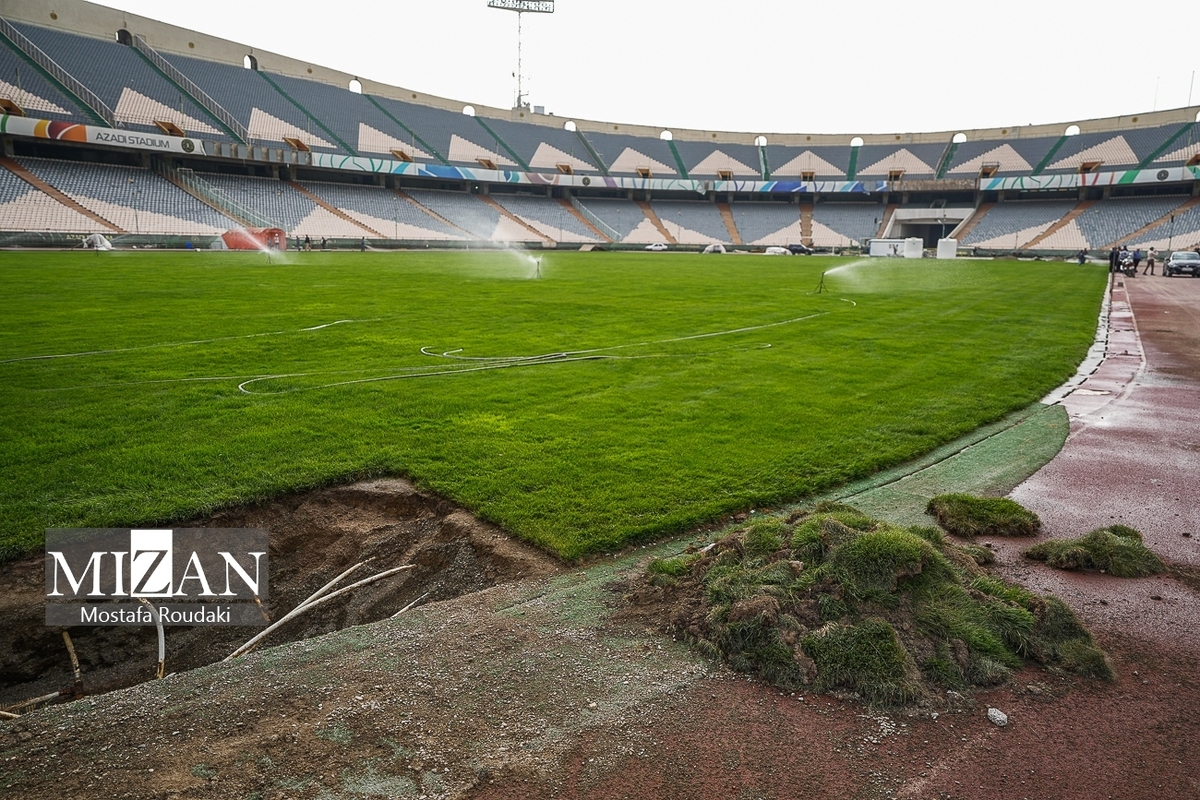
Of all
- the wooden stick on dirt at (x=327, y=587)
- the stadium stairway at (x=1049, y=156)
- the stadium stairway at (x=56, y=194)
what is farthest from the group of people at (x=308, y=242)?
the stadium stairway at (x=1049, y=156)

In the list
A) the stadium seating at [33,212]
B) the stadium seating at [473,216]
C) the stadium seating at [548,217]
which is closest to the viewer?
the stadium seating at [33,212]

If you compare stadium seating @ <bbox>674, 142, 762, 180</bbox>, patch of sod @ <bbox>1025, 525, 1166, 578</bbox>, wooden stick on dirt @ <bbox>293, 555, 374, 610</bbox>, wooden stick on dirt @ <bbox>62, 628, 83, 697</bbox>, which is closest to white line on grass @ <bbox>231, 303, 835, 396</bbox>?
wooden stick on dirt @ <bbox>293, 555, 374, 610</bbox>

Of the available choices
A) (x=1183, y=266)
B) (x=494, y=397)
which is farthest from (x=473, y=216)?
(x=494, y=397)

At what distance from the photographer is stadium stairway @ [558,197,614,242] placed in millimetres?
68938

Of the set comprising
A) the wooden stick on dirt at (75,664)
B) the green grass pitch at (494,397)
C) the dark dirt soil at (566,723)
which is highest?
the green grass pitch at (494,397)

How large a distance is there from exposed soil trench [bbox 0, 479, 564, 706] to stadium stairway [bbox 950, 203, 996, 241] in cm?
7281

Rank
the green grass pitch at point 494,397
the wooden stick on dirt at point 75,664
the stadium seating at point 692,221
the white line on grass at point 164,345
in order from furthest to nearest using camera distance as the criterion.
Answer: the stadium seating at point 692,221
the white line on grass at point 164,345
the green grass pitch at point 494,397
the wooden stick on dirt at point 75,664

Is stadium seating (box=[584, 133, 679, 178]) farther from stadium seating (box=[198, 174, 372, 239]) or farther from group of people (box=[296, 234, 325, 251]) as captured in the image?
group of people (box=[296, 234, 325, 251])

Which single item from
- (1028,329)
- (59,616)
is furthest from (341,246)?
(59,616)

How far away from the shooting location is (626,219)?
2862 inches

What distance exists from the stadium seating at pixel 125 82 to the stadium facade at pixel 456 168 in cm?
16

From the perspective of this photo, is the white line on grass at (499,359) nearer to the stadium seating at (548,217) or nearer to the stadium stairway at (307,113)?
the stadium seating at (548,217)

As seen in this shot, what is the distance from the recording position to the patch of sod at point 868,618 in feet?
11.9

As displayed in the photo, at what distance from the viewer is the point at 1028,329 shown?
16859 millimetres
